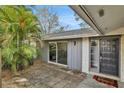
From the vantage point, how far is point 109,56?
7734 mm

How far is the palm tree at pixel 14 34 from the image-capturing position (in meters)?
7.71

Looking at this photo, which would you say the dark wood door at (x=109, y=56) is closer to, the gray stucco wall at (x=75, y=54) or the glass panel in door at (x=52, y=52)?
the gray stucco wall at (x=75, y=54)

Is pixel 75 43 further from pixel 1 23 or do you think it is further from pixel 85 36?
pixel 1 23

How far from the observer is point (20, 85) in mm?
6008

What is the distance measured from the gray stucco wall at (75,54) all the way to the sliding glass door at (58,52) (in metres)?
0.69

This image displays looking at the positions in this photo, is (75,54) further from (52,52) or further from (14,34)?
(14,34)

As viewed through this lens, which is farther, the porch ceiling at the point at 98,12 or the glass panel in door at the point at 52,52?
the glass panel in door at the point at 52,52

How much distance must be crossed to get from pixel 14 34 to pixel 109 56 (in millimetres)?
5301

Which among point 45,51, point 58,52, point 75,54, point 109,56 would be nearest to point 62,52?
point 58,52

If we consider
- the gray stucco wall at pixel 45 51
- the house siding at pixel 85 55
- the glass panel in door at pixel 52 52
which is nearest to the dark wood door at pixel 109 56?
the house siding at pixel 85 55

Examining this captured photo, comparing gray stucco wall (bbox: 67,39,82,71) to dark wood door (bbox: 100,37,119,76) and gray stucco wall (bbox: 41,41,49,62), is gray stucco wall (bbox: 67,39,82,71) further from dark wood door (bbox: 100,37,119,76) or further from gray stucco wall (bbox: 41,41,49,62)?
gray stucco wall (bbox: 41,41,49,62)
